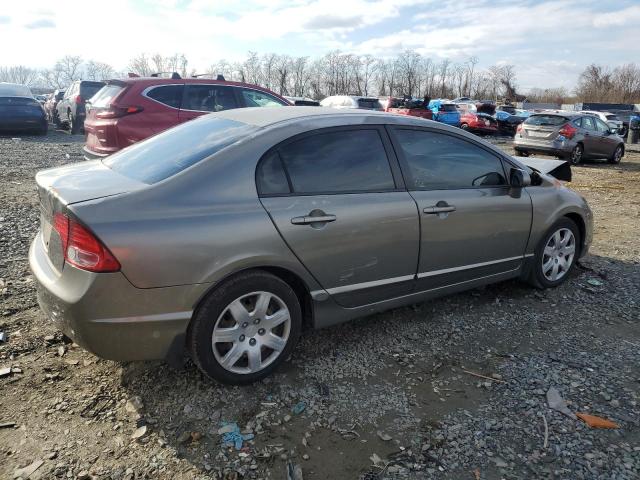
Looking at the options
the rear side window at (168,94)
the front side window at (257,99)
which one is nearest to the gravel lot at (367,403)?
the rear side window at (168,94)

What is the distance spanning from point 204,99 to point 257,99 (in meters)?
0.94

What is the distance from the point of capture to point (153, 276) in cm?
259

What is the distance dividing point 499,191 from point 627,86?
266 feet

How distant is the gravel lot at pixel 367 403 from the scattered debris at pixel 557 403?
34 mm

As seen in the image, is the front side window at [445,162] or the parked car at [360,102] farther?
the parked car at [360,102]

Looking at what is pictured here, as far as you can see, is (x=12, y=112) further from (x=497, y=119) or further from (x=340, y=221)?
(x=497, y=119)

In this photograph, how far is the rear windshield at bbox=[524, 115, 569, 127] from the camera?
1409 cm

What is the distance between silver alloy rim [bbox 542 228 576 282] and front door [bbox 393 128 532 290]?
472mm

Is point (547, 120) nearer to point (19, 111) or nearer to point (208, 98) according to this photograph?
point (208, 98)

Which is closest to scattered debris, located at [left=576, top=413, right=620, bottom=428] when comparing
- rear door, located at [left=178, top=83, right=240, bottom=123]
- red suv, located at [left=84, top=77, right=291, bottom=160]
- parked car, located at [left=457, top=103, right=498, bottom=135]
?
→ red suv, located at [left=84, top=77, right=291, bottom=160]

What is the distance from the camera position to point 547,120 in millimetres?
14266

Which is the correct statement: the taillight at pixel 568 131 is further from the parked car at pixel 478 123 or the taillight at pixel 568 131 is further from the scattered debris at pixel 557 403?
the scattered debris at pixel 557 403

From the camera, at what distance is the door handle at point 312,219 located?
2998 mm

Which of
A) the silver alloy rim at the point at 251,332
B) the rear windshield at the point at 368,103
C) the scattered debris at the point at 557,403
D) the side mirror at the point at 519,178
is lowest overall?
the scattered debris at the point at 557,403
